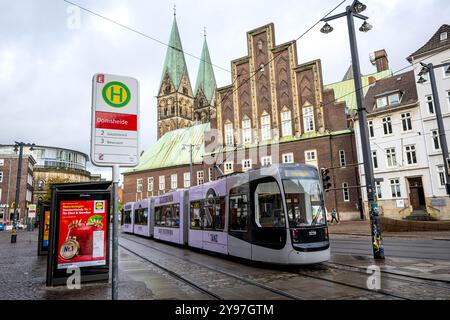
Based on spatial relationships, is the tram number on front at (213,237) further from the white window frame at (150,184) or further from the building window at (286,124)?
the white window frame at (150,184)

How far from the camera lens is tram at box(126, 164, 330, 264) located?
9.96 metres

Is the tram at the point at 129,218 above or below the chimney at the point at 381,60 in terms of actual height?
below

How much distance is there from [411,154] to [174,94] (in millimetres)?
58726

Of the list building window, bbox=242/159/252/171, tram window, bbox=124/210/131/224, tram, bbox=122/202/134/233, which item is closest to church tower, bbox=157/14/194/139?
building window, bbox=242/159/252/171

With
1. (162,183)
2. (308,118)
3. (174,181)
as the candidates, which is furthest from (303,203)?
(162,183)

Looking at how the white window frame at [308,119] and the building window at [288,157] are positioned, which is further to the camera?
the building window at [288,157]

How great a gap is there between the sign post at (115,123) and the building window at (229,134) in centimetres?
3651

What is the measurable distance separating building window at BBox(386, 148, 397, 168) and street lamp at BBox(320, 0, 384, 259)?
22.9 metres

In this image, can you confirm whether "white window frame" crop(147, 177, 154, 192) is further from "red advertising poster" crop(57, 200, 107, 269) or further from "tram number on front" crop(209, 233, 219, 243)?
"red advertising poster" crop(57, 200, 107, 269)

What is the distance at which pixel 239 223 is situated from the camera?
1189 centimetres

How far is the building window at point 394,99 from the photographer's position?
33.3 m

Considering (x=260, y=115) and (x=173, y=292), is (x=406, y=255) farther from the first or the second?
(x=260, y=115)

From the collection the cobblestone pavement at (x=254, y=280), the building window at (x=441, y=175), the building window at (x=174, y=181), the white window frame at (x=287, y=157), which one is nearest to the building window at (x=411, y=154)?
→ the building window at (x=441, y=175)
